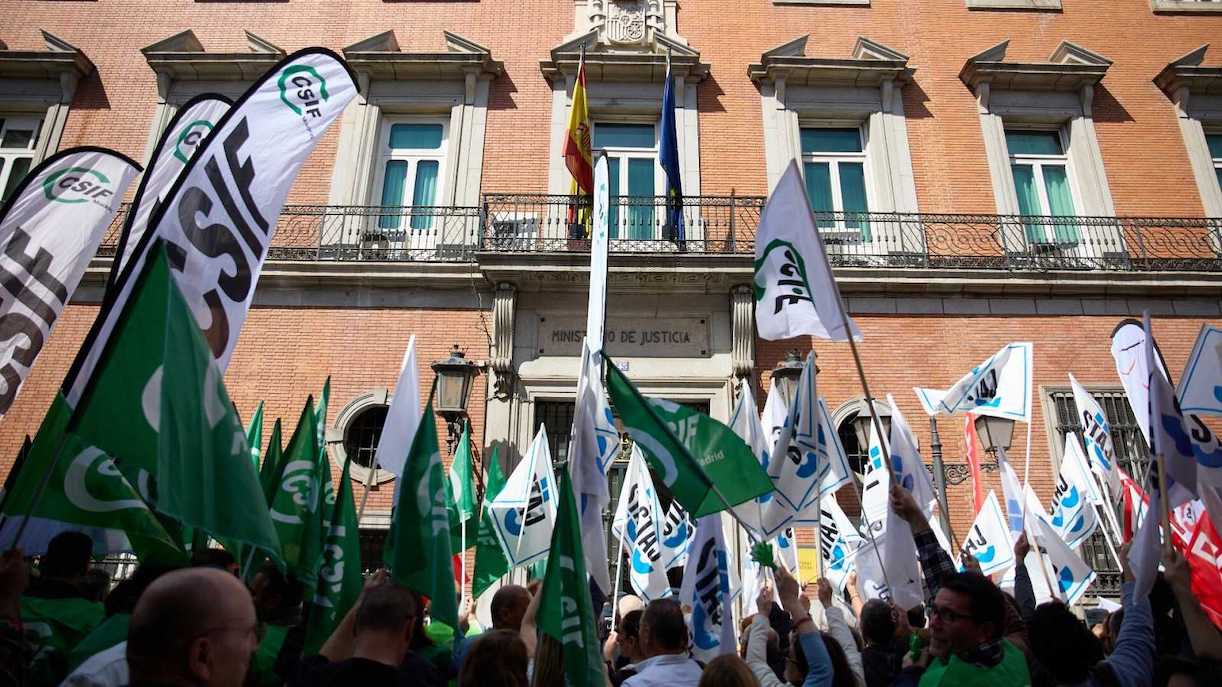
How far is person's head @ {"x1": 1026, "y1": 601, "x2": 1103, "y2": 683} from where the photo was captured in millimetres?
3035

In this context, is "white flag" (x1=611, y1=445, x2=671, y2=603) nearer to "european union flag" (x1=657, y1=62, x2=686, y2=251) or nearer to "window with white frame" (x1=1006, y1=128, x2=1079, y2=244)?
"european union flag" (x1=657, y1=62, x2=686, y2=251)

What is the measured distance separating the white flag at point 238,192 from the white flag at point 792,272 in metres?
3.17

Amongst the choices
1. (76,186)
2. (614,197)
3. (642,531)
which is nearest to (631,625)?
(642,531)

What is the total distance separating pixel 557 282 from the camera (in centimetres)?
1194

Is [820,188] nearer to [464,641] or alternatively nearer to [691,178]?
[691,178]

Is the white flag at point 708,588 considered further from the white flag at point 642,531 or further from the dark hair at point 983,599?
the white flag at point 642,531

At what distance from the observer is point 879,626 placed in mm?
4441

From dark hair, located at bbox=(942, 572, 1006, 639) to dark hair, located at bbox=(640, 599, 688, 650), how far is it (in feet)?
3.89

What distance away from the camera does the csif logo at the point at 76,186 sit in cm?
533

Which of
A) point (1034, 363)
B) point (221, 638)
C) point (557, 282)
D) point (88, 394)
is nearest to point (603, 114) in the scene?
point (557, 282)

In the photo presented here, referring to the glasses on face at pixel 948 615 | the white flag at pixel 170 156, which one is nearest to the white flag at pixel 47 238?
the white flag at pixel 170 156

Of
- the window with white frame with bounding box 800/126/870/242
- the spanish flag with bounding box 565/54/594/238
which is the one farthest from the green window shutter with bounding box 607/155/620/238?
the window with white frame with bounding box 800/126/870/242

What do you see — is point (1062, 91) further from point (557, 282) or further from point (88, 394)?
point (88, 394)

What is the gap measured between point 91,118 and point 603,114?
9225 mm
